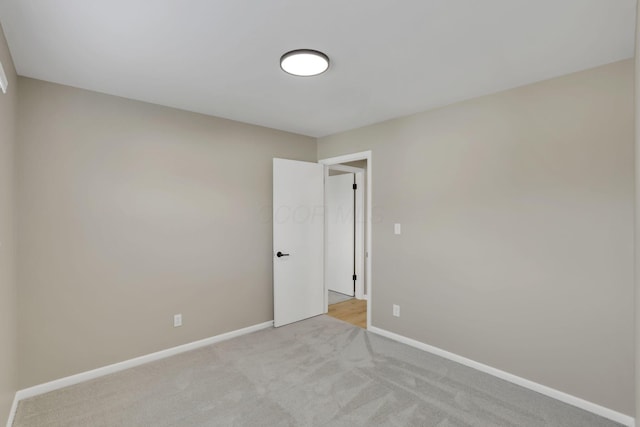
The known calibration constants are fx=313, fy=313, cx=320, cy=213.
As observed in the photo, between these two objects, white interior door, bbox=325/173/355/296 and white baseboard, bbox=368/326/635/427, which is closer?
white baseboard, bbox=368/326/635/427

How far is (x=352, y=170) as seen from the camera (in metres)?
4.94

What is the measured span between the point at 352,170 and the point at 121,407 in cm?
391

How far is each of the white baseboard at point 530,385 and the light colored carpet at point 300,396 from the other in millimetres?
58

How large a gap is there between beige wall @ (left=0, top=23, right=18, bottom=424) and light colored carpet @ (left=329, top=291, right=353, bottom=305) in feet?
11.8

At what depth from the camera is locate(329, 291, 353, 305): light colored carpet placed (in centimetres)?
500

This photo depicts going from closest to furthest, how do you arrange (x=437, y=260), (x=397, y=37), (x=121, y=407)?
(x=397, y=37), (x=121, y=407), (x=437, y=260)

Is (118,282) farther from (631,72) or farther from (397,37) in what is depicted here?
(631,72)

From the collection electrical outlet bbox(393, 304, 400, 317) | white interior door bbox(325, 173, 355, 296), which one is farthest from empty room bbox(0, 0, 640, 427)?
white interior door bbox(325, 173, 355, 296)

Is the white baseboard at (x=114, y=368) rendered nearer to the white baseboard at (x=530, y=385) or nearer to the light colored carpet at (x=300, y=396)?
the light colored carpet at (x=300, y=396)

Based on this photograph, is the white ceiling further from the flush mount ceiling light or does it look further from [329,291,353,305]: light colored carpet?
[329,291,353,305]: light colored carpet

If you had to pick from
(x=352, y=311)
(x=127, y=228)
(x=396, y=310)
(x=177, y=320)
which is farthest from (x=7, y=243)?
(x=352, y=311)

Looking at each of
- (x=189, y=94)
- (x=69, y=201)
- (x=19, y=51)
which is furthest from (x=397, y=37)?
(x=69, y=201)

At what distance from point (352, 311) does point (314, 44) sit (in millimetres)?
3576

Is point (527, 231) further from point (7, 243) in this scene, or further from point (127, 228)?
point (7, 243)
